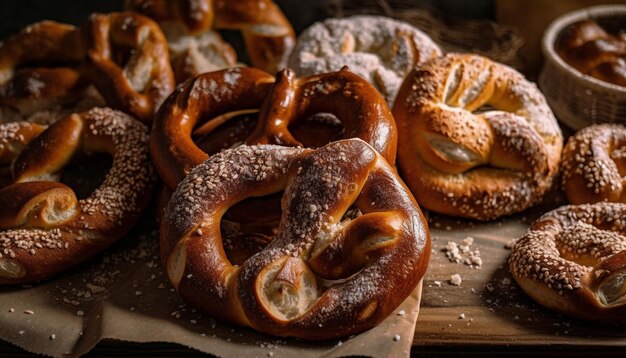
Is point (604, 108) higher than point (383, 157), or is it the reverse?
point (383, 157)

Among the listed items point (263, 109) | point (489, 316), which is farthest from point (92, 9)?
point (489, 316)

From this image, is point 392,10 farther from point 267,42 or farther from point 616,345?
point 616,345

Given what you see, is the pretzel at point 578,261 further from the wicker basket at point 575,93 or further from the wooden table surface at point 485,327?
the wicker basket at point 575,93

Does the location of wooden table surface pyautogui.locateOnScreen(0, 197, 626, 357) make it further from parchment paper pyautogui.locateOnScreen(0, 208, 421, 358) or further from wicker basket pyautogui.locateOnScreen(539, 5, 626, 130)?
wicker basket pyautogui.locateOnScreen(539, 5, 626, 130)

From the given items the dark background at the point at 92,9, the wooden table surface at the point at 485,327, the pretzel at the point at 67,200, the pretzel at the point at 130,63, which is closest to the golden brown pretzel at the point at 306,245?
the wooden table surface at the point at 485,327

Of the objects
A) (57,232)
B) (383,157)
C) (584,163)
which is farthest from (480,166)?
(57,232)

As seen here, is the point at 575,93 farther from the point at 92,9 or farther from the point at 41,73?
the point at 92,9
